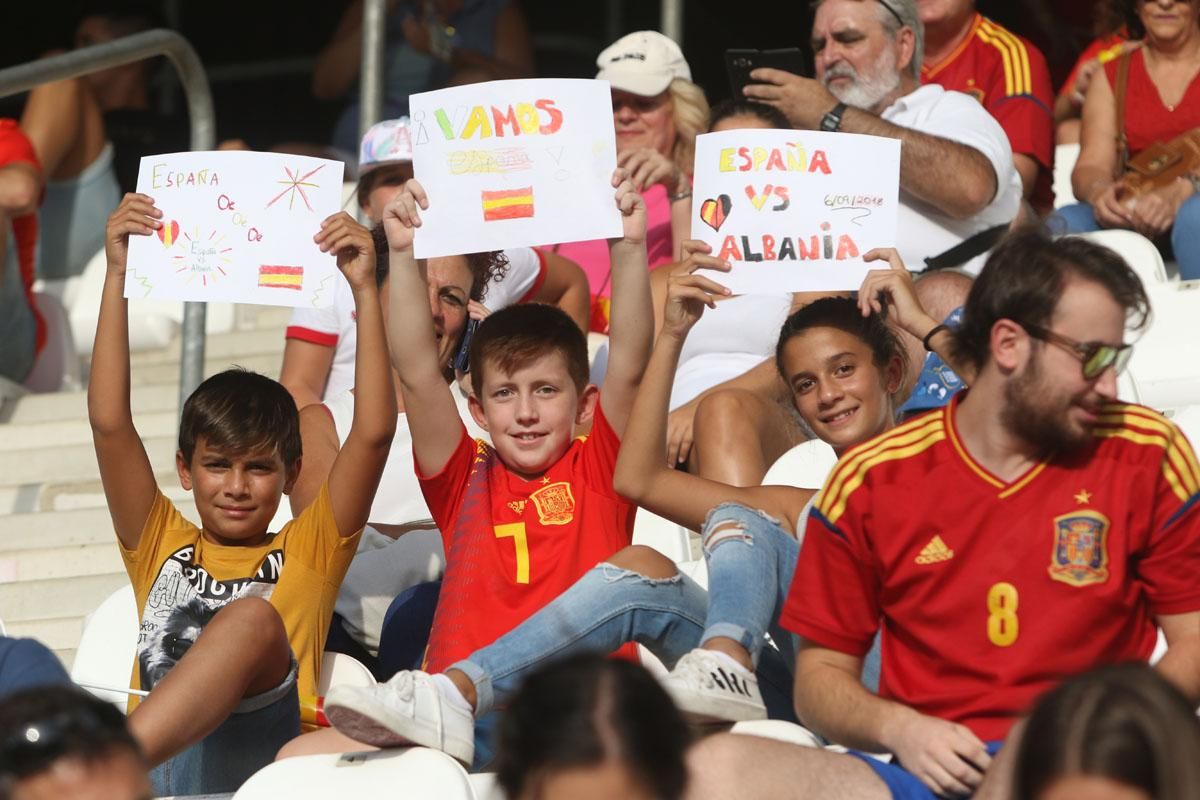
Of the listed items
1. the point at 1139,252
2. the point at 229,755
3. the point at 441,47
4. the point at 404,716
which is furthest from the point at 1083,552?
the point at 441,47

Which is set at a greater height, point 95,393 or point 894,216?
point 894,216

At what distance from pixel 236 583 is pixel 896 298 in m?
1.41

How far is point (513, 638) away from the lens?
359 centimetres

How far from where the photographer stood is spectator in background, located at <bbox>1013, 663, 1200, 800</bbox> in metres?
2.22

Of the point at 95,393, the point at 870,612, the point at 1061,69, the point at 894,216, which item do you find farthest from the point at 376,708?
the point at 1061,69

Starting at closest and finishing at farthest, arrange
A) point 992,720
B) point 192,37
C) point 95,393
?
point 992,720, point 95,393, point 192,37

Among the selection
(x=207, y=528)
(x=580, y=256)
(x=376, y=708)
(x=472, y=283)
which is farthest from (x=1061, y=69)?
(x=376, y=708)

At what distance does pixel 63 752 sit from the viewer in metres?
2.34

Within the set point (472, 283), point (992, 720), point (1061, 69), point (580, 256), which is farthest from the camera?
point (1061, 69)

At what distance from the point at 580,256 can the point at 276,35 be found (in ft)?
15.1

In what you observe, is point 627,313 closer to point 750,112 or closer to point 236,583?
point 236,583

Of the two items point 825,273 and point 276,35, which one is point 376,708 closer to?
point 825,273

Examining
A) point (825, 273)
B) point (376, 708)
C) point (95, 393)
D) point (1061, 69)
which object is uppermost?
point (1061, 69)

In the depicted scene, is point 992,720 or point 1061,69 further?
point 1061,69
